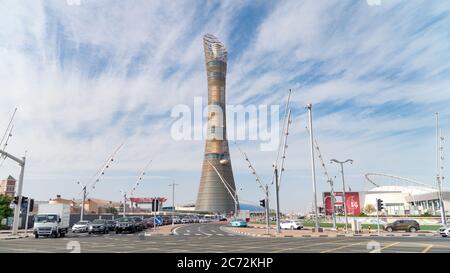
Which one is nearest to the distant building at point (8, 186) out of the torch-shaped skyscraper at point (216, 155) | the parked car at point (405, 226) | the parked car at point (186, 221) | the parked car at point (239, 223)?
the torch-shaped skyscraper at point (216, 155)

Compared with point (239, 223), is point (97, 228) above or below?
above

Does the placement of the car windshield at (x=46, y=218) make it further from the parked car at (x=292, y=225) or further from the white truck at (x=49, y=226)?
the parked car at (x=292, y=225)

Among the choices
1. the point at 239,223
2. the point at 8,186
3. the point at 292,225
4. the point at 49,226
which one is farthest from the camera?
the point at 8,186

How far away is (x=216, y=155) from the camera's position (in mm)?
119750

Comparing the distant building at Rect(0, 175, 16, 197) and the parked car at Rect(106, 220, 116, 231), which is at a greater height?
the distant building at Rect(0, 175, 16, 197)

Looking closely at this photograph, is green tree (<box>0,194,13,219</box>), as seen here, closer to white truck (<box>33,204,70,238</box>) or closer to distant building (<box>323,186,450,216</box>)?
white truck (<box>33,204,70,238</box>)

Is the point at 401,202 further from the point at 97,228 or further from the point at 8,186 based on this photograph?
the point at 8,186

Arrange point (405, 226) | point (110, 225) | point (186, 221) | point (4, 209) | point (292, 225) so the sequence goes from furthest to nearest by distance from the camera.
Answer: point (186, 221) → point (4, 209) → point (292, 225) → point (110, 225) → point (405, 226)

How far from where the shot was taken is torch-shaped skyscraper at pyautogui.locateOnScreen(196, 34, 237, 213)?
119312 mm

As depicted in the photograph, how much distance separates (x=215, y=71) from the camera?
399ft

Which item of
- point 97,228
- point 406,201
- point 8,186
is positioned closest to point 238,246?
point 97,228

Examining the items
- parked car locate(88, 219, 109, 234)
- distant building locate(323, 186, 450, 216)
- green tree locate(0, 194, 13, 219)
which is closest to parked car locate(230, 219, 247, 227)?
parked car locate(88, 219, 109, 234)
